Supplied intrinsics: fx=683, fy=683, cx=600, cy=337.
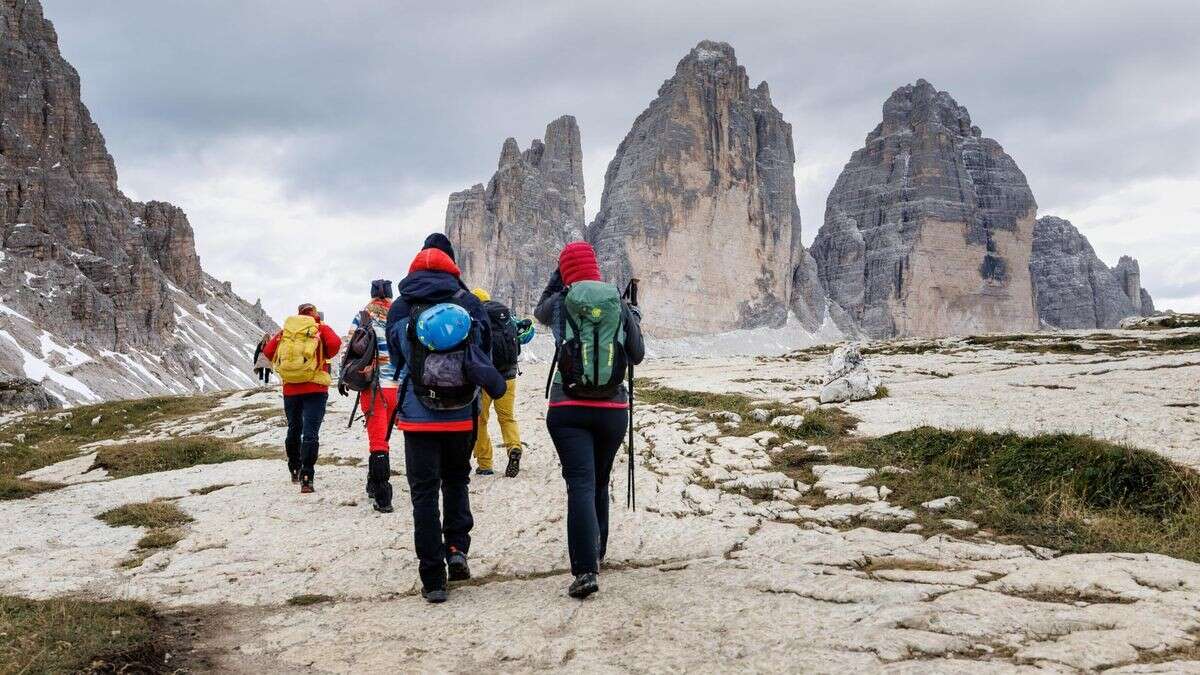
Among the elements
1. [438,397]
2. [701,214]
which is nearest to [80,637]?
[438,397]

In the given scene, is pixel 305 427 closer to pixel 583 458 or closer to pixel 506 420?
pixel 506 420

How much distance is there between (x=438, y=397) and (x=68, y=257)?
161179 millimetres

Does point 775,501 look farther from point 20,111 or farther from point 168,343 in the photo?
point 20,111

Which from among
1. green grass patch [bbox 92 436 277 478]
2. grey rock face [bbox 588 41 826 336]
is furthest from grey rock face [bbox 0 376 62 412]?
grey rock face [bbox 588 41 826 336]

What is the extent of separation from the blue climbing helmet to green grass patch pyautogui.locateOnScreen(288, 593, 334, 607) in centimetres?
227

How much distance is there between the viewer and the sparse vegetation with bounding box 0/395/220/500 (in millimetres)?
16297

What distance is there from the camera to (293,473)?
10812 mm

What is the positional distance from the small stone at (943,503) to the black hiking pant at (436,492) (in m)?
4.91

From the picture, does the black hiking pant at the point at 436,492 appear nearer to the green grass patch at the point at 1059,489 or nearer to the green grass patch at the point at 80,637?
the green grass patch at the point at 80,637

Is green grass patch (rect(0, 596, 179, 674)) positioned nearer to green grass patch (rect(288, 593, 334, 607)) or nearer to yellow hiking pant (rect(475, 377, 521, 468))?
green grass patch (rect(288, 593, 334, 607))

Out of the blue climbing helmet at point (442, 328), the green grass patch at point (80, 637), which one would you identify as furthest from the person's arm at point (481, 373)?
the green grass patch at point (80, 637)

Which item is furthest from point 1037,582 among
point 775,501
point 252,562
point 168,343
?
point 168,343

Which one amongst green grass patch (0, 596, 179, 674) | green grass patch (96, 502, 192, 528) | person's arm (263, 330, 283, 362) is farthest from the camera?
person's arm (263, 330, 283, 362)

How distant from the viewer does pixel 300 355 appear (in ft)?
33.0
